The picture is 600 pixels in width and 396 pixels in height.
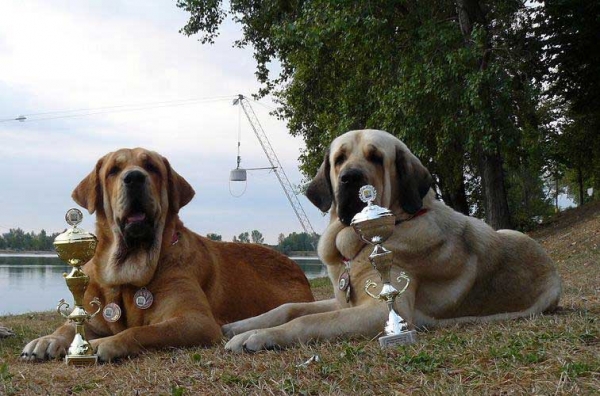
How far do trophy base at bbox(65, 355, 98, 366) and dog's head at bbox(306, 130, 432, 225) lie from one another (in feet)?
5.62

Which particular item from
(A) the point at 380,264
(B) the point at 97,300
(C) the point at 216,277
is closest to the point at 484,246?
(A) the point at 380,264

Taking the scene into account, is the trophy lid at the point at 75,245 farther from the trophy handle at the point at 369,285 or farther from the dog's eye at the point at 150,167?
the trophy handle at the point at 369,285

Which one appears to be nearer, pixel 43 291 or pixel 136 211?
pixel 136 211

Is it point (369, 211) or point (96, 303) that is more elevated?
point (369, 211)

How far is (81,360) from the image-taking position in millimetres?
3648

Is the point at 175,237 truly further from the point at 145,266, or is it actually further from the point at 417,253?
the point at 417,253

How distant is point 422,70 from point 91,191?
35.7 feet

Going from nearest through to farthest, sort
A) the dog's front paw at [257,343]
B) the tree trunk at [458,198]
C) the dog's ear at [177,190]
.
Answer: the dog's front paw at [257,343]
the dog's ear at [177,190]
the tree trunk at [458,198]

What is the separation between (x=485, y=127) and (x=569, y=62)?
8353 millimetres

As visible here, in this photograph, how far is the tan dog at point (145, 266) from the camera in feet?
13.3

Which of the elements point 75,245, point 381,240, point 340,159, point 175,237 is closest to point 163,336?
point 75,245

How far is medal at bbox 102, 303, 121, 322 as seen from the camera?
4.32m

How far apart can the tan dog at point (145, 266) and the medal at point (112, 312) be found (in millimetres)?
71

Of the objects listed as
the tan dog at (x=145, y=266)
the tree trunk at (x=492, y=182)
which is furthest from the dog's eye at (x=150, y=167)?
the tree trunk at (x=492, y=182)
